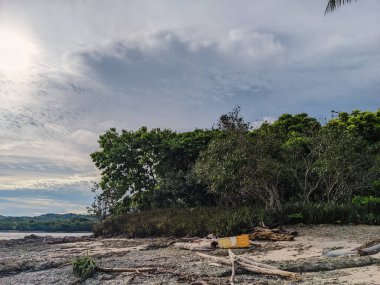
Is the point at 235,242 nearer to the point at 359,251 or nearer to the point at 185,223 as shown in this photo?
the point at 359,251

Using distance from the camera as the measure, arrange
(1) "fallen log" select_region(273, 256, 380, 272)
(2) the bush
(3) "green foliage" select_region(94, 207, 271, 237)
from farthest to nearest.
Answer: (2) the bush, (3) "green foliage" select_region(94, 207, 271, 237), (1) "fallen log" select_region(273, 256, 380, 272)

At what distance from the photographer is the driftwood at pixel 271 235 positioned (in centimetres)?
1534

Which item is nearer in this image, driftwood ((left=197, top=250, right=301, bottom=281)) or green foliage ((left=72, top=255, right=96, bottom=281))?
driftwood ((left=197, top=250, right=301, bottom=281))

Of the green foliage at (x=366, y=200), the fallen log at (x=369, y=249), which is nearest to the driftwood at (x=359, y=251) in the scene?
the fallen log at (x=369, y=249)

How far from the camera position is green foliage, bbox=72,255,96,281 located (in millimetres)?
11305

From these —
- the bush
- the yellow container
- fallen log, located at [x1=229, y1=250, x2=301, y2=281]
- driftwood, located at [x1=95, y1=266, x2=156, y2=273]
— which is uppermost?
the bush

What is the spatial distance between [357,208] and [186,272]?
38.2 feet

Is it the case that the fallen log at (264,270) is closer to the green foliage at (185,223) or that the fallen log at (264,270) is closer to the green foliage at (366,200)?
the green foliage at (185,223)

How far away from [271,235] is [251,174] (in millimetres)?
5952

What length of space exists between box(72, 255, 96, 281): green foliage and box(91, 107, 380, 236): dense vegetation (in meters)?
6.75

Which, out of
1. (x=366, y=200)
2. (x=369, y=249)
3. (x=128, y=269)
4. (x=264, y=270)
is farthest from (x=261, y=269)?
(x=366, y=200)

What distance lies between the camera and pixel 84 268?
37.6 feet

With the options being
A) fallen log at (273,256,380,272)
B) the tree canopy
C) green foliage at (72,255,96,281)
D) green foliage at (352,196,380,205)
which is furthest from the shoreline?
the tree canopy

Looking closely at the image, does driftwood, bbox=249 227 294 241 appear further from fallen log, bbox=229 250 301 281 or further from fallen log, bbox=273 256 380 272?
fallen log, bbox=229 250 301 281
